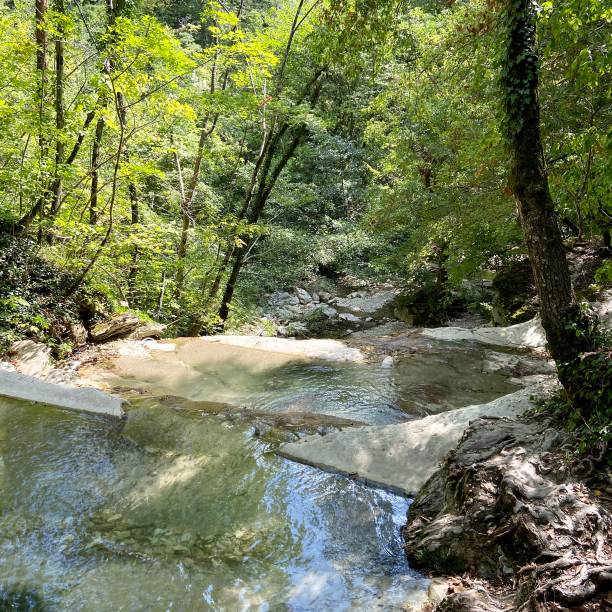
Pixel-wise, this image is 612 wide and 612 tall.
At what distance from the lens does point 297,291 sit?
1700 centimetres

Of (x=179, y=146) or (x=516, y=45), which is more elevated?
(x=516, y=45)

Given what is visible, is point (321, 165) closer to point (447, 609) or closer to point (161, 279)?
point (161, 279)

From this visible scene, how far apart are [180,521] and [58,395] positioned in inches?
108

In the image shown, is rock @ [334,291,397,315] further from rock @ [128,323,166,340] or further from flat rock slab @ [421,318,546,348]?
rock @ [128,323,166,340]

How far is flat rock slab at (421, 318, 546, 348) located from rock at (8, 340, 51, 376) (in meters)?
7.47

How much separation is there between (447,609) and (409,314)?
12547mm

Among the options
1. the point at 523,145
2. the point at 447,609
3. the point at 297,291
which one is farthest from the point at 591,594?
the point at 297,291

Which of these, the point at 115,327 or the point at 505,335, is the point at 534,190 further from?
the point at 115,327

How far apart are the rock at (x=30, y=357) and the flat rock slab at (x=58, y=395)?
39.2 inches

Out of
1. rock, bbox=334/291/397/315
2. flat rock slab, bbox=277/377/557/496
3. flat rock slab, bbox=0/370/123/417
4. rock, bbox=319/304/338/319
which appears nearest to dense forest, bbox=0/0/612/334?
rock, bbox=334/291/397/315

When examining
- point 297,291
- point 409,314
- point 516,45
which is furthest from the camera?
point 297,291

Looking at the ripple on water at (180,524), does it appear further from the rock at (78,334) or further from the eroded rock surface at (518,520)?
the rock at (78,334)

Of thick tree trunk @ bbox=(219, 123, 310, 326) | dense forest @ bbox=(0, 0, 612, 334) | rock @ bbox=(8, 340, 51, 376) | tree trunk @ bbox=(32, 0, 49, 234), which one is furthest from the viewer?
thick tree trunk @ bbox=(219, 123, 310, 326)

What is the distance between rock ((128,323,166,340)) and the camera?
9.15 metres
